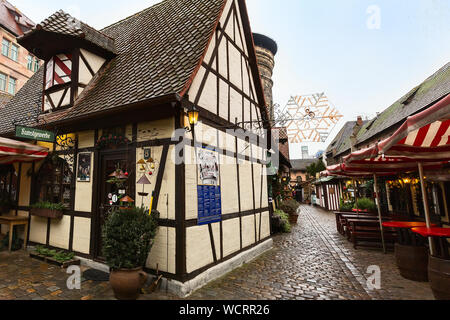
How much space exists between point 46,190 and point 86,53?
13.7 ft

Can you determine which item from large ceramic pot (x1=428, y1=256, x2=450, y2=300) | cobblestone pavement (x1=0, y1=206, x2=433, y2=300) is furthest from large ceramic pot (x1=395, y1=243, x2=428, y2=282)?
large ceramic pot (x1=428, y1=256, x2=450, y2=300)

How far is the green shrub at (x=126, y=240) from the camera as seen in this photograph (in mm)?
3900

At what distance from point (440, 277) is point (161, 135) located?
17.4ft

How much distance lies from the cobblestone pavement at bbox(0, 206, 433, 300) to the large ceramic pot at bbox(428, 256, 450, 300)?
48cm

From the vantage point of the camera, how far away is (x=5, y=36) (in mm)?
19625

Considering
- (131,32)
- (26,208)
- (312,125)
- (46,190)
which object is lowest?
(26,208)

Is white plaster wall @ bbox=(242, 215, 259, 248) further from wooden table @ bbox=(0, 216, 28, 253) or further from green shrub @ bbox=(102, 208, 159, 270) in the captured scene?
wooden table @ bbox=(0, 216, 28, 253)

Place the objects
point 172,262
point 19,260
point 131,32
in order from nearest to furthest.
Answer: point 172,262 → point 19,260 → point 131,32

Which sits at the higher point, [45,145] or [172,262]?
[45,145]

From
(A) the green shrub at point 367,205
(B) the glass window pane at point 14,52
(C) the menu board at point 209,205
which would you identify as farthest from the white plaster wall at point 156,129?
(B) the glass window pane at point 14,52

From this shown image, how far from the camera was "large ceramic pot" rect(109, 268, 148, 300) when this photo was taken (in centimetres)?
378
